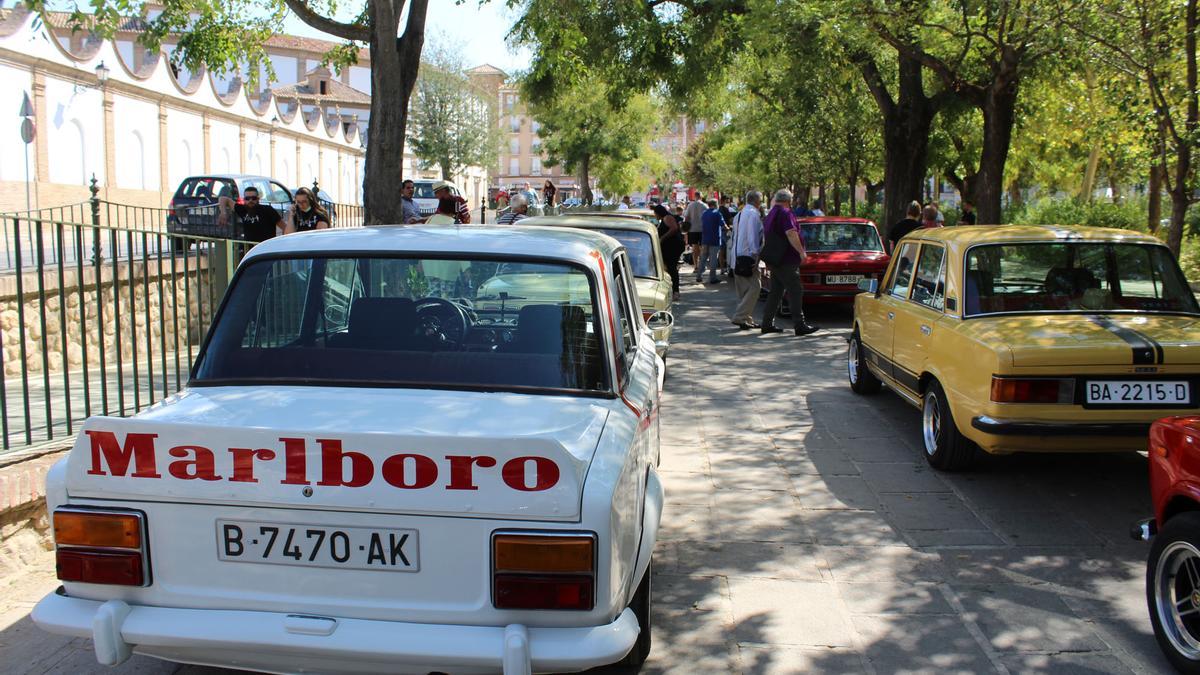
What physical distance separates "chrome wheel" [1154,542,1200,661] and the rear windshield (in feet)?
61.7

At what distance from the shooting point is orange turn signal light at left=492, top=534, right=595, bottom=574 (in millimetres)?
2906

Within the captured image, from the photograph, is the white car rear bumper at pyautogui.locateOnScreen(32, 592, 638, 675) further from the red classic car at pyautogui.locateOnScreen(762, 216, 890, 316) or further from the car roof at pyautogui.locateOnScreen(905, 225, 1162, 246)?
the red classic car at pyautogui.locateOnScreen(762, 216, 890, 316)

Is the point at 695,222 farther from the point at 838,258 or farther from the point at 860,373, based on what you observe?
the point at 860,373

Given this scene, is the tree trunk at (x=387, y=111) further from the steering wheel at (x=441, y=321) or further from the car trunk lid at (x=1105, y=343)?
the steering wheel at (x=441, y=321)

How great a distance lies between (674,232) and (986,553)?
12367 mm

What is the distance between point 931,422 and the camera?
7.02 metres

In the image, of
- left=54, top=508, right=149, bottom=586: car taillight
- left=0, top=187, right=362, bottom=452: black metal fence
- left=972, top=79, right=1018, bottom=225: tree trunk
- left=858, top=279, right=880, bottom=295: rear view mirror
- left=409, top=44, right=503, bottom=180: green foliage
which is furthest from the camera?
left=409, top=44, right=503, bottom=180: green foliage

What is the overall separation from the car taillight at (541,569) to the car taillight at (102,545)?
3.53ft

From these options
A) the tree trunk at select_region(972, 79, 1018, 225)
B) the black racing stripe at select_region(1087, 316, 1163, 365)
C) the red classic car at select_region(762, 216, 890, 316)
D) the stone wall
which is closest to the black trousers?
the red classic car at select_region(762, 216, 890, 316)

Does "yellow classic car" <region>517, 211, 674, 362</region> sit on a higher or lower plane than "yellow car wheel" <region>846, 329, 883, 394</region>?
higher

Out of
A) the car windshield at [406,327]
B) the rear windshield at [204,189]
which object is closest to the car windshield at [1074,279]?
the car windshield at [406,327]

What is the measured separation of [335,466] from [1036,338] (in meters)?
4.44

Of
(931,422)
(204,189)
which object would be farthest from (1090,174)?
(931,422)

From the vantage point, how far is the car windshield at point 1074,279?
6695 mm
